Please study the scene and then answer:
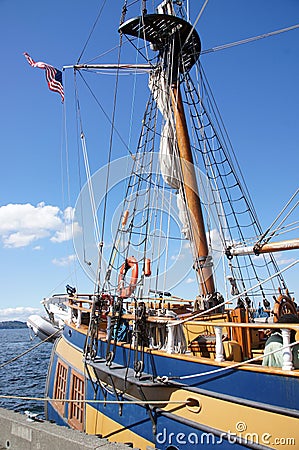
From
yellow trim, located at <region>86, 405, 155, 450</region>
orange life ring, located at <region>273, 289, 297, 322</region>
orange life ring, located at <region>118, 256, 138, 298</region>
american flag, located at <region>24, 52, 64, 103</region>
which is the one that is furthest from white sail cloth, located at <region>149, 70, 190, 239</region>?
yellow trim, located at <region>86, 405, 155, 450</region>

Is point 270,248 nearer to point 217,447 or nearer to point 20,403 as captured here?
point 217,447

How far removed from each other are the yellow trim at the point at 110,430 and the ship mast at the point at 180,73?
3947 mm

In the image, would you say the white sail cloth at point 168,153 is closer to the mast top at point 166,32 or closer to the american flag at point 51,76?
the mast top at point 166,32

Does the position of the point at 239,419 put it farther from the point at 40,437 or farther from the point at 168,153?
the point at 168,153

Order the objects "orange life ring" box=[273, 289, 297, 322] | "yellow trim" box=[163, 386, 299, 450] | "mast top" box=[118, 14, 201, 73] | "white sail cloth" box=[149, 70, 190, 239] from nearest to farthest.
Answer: "yellow trim" box=[163, 386, 299, 450]
"orange life ring" box=[273, 289, 297, 322]
"white sail cloth" box=[149, 70, 190, 239]
"mast top" box=[118, 14, 201, 73]

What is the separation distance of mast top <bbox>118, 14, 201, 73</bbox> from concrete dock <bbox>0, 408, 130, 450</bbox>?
12046 millimetres

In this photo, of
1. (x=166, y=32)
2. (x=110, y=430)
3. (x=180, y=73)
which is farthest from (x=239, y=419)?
(x=166, y=32)

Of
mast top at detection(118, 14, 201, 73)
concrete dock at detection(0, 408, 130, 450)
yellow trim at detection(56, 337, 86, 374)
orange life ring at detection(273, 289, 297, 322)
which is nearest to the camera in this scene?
concrete dock at detection(0, 408, 130, 450)

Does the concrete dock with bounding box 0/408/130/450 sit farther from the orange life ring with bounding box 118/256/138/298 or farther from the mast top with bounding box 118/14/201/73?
the mast top with bounding box 118/14/201/73

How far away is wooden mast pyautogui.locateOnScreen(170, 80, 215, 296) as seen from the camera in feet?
33.4

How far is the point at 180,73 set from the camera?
14031mm

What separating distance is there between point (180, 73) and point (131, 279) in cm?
822

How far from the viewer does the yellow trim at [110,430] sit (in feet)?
21.9

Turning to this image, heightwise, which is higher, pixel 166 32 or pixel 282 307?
pixel 166 32
